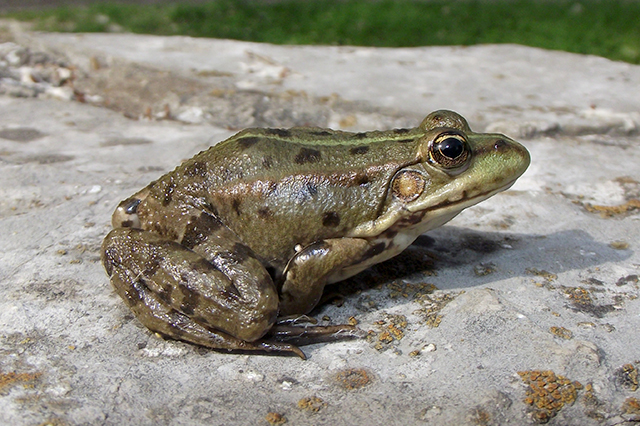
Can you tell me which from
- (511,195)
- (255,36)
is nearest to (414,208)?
(511,195)

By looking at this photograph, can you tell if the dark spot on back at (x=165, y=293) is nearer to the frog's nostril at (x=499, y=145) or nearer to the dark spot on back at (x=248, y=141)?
the dark spot on back at (x=248, y=141)

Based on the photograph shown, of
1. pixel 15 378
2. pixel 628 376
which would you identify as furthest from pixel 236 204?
pixel 628 376

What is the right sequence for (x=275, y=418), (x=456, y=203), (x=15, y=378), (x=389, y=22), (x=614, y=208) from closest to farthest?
1. (x=275, y=418)
2. (x=15, y=378)
3. (x=456, y=203)
4. (x=614, y=208)
5. (x=389, y=22)

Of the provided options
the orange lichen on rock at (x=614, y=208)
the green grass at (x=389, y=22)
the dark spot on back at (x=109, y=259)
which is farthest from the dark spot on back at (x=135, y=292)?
the green grass at (x=389, y=22)

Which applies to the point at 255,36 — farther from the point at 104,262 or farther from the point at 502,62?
the point at 104,262

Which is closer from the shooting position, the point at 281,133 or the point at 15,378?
the point at 15,378

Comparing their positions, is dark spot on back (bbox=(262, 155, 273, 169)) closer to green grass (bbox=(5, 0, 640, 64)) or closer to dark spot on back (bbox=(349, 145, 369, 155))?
dark spot on back (bbox=(349, 145, 369, 155))

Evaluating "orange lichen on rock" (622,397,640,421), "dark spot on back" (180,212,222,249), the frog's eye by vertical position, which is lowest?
"orange lichen on rock" (622,397,640,421)

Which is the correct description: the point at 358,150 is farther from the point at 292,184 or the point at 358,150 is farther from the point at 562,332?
the point at 562,332

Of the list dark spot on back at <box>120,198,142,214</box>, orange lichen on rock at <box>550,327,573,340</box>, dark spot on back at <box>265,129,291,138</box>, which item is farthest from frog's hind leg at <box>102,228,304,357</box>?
orange lichen on rock at <box>550,327,573,340</box>
